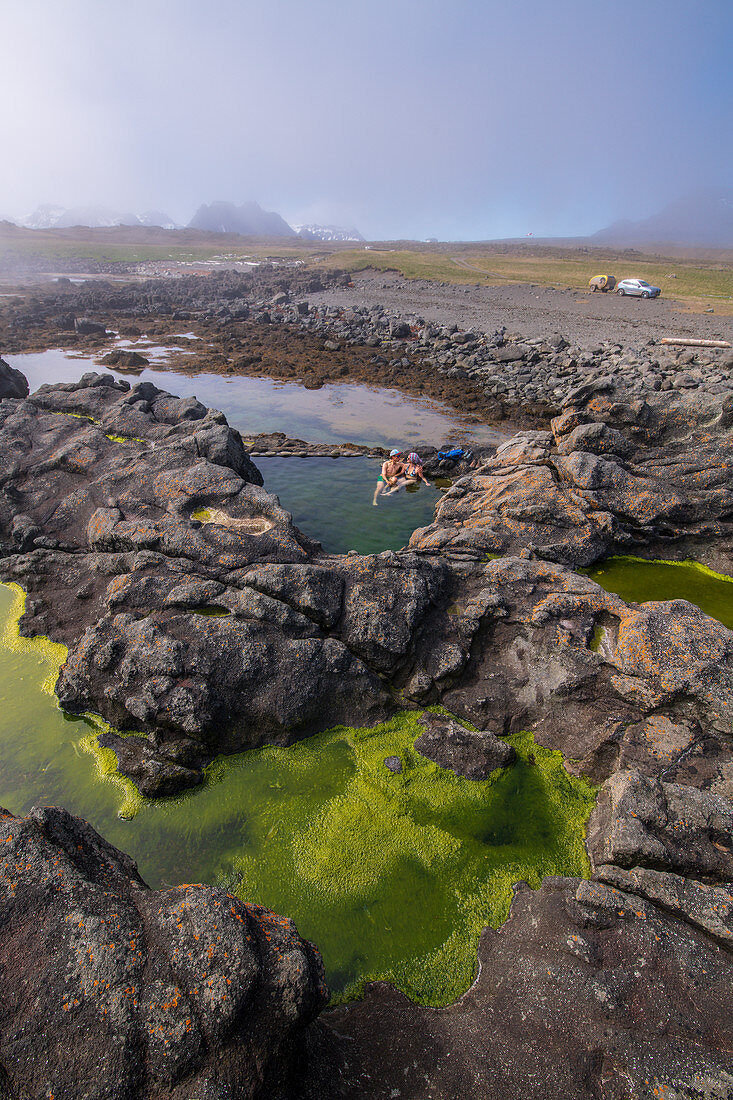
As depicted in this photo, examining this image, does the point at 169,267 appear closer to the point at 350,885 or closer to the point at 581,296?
the point at 581,296

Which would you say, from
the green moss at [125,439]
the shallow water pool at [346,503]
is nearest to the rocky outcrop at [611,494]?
→ the shallow water pool at [346,503]

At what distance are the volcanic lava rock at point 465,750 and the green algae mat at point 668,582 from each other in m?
5.70

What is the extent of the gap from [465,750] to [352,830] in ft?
7.23

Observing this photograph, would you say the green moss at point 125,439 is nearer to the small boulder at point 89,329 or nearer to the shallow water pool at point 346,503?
the shallow water pool at point 346,503

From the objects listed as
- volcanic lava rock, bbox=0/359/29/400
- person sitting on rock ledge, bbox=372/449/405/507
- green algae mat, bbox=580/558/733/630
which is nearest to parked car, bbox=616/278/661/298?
person sitting on rock ledge, bbox=372/449/405/507

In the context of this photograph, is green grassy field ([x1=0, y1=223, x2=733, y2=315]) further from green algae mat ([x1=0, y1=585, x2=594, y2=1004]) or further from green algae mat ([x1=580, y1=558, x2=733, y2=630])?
green algae mat ([x1=0, y1=585, x2=594, y2=1004])

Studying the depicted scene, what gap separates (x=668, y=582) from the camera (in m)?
12.4

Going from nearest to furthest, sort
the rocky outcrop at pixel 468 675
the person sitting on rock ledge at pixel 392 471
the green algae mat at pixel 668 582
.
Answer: the rocky outcrop at pixel 468 675
the green algae mat at pixel 668 582
the person sitting on rock ledge at pixel 392 471

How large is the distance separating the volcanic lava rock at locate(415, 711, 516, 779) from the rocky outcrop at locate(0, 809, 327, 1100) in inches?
145

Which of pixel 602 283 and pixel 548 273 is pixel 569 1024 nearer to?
pixel 602 283

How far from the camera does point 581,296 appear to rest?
52.6 m

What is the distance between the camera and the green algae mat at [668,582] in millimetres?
11633

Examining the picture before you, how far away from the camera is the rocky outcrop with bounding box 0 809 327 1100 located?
340 centimetres

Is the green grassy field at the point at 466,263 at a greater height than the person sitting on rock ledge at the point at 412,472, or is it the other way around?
the green grassy field at the point at 466,263
